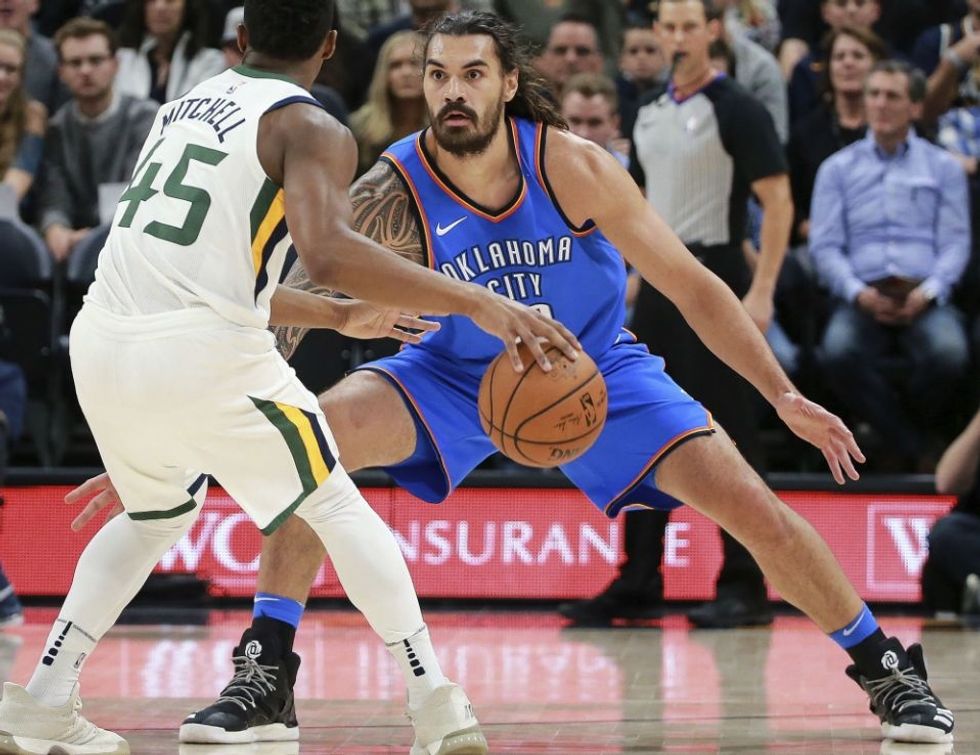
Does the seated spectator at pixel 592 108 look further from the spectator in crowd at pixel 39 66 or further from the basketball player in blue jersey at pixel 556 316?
the spectator in crowd at pixel 39 66

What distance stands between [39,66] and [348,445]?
5835 mm

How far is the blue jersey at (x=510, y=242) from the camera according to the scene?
4711mm

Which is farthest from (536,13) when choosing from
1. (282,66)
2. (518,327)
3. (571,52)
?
(518,327)

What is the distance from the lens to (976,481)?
7113 mm

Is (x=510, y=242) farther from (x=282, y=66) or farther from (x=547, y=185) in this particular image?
(x=282, y=66)

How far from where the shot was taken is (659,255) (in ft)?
15.0

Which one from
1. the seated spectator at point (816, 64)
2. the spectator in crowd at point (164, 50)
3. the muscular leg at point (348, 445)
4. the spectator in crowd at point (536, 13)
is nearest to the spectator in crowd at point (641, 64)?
the spectator in crowd at point (536, 13)

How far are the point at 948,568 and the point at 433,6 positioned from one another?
426 cm

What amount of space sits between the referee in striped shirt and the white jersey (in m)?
3.35

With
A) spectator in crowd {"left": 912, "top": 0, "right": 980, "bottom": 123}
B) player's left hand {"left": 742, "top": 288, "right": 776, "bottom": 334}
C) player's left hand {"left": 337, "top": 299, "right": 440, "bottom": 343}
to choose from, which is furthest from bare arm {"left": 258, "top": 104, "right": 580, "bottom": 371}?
spectator in crowd {"left": 912, "top": 0, "right": 980, "bottom": 123}

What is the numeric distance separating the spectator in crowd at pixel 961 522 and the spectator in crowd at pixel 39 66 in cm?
542

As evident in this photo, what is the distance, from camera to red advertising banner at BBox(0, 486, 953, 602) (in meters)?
7.50

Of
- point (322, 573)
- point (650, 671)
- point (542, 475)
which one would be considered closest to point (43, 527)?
point (322, 573)

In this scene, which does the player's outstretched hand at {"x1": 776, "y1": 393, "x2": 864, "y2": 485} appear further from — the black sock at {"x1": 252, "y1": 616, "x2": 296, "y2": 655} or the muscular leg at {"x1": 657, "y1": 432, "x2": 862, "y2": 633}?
the black sock at {"x1": 252, "y1": 616, "x2": 296, "y2": 655}
